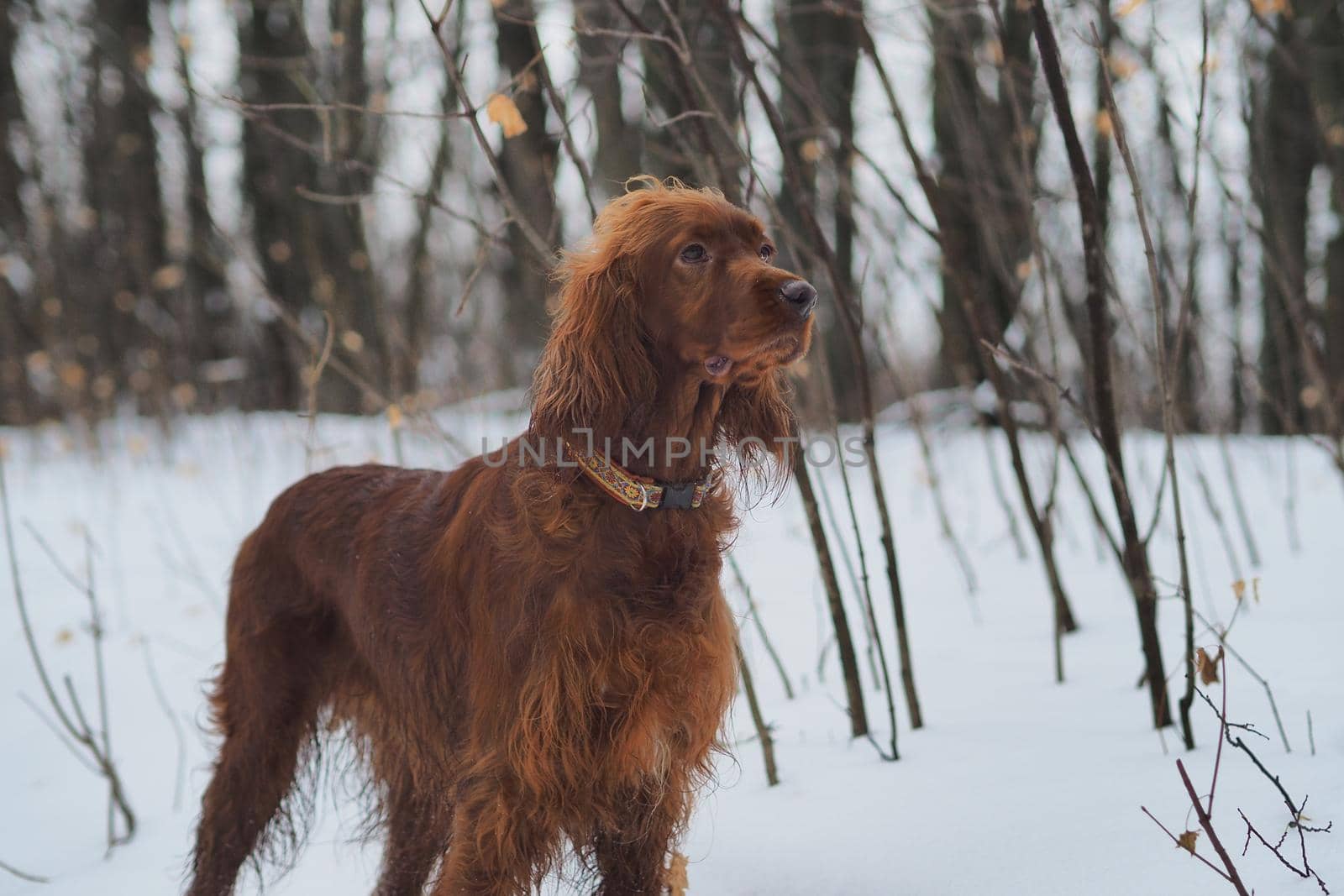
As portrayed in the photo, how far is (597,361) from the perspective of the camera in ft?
6.20

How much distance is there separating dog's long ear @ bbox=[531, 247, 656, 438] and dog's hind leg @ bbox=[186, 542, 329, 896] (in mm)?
951

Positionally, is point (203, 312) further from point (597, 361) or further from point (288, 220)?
point (597, 361)

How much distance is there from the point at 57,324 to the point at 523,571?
11693mm

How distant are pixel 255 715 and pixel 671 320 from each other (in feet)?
4.64

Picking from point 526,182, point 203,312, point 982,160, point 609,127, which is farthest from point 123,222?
point 982,160

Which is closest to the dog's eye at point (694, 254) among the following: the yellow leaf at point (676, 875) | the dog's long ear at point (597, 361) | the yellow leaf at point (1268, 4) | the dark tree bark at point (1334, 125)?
the dog's long ear at point (597, 361)

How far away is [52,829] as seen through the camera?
343 cm

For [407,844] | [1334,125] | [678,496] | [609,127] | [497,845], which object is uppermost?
[609,127]

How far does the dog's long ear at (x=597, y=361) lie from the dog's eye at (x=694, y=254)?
0.36ft

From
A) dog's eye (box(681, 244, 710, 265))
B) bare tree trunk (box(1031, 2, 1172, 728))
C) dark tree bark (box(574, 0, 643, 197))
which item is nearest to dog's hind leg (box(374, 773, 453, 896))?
dog's eye (box(681, 244, 710, 265))

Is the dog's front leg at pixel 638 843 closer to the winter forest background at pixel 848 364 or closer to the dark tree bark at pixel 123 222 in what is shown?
the winter forest background at pixel 848 364

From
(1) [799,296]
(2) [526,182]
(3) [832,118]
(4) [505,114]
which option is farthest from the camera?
(2) [526,182]

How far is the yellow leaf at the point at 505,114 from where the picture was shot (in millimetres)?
2201

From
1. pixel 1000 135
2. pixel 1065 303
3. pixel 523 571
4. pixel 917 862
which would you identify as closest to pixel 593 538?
pixel 523 571
